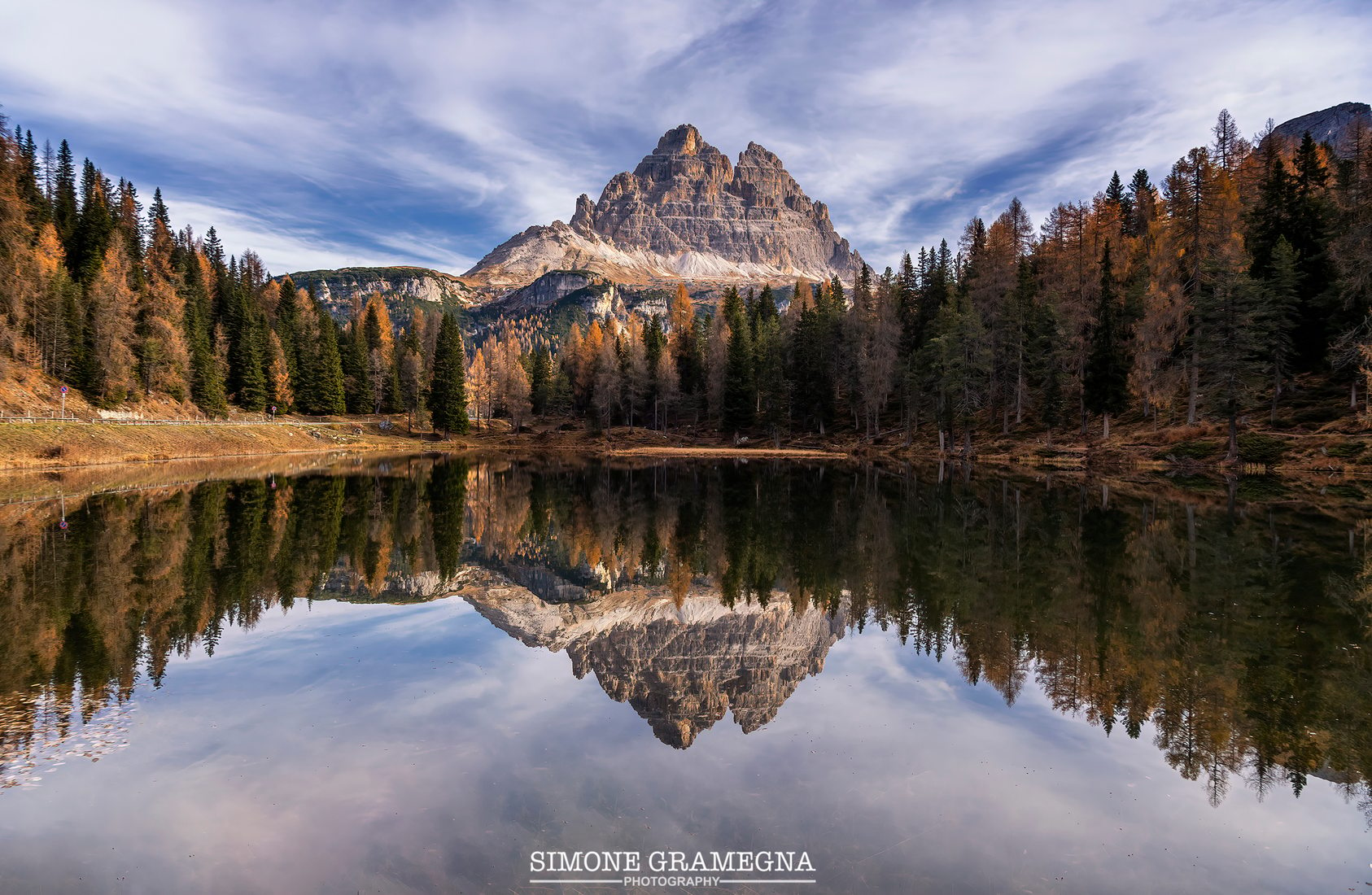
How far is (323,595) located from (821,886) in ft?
52.7

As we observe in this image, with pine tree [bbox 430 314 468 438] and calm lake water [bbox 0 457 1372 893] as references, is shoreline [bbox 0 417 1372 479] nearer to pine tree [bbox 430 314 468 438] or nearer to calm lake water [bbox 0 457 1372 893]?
pine tree [bbox 430 314 468 438]

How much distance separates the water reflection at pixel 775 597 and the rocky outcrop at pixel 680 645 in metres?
0.07

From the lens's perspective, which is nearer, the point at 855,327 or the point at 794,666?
the point at 794,666

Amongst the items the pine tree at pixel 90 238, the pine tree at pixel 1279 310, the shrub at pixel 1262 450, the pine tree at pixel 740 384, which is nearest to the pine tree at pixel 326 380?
the pine tree at pixel 90 238

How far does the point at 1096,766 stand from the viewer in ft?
30.7

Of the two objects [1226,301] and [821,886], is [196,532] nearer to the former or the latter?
[821,886]

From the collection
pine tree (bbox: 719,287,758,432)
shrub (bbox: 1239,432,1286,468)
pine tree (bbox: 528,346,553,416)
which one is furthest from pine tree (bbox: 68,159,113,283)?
shrub (bbox: 1239,432,1286,468)

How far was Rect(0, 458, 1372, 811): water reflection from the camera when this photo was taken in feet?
35.2

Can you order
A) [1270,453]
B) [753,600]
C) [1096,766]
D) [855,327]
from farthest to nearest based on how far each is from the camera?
1. [855,327]
2. [1270,453]
3. [753,600]
4. [1096,766]

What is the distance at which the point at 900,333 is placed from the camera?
8156cm

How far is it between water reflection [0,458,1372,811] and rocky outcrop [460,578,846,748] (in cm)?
7

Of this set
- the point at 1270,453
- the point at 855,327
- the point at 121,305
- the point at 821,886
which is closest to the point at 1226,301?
the point at 1270,453

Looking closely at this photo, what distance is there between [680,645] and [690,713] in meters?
3.84

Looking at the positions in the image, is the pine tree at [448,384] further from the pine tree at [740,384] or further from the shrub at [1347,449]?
the shrub at [1347,449]
